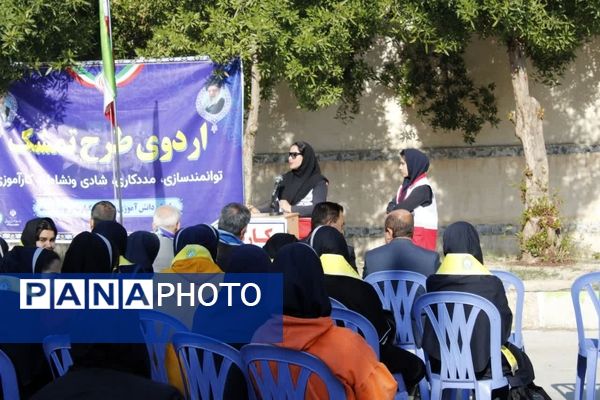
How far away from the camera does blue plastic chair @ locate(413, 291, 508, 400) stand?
4820 mm

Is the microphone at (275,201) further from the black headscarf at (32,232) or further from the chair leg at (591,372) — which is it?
the chair leg at (591,372)

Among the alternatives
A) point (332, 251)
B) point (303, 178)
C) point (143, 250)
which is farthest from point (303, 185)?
point (332, 251)

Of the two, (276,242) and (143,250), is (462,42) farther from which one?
(143,250)

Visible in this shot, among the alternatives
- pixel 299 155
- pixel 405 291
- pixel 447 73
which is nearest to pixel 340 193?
pixel 447 73

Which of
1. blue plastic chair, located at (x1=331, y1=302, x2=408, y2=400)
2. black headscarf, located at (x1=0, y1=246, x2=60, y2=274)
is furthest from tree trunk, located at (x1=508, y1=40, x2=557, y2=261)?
black headscarf, located at (x1=0, y1=246, x2=60, y2=274)

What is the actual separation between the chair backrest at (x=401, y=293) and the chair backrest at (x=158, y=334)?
66.3 inches

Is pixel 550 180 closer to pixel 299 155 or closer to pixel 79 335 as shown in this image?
pixel 299 155

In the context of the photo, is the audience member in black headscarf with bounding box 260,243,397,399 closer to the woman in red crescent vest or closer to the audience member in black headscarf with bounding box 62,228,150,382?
the audience member in black headscarf with bounding box 62,228,150,382

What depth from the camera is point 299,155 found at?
8.62m

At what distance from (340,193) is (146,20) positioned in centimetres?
303

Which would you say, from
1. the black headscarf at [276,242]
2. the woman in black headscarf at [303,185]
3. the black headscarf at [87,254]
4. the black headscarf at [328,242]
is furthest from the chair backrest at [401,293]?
the woman in black headscarf at [303,185]

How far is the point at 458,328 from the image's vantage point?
16.0 feet

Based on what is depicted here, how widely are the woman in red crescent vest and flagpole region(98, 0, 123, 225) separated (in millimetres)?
2600

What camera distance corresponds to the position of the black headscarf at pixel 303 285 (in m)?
3.43
